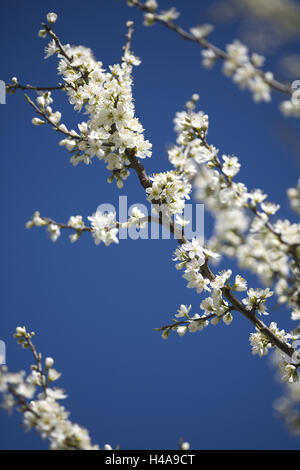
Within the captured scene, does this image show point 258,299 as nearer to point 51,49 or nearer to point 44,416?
point 44,416

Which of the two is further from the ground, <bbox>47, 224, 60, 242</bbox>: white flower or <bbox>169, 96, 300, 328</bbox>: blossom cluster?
<bbox>47, 224, 60, 242</bbox>: white flower

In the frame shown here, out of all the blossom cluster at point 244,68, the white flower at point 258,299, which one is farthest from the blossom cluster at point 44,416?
the blossom cluster at point 244,68

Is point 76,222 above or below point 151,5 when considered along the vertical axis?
below

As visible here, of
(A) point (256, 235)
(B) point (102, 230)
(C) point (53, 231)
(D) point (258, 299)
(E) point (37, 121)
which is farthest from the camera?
(E) point (37, 121)

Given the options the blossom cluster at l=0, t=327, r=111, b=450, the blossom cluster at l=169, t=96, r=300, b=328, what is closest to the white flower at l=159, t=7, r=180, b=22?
the blossom cluster at l=169, t=96, r=300, b=328

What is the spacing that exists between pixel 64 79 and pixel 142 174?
1.04m

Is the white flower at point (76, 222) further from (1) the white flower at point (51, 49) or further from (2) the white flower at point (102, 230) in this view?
(1) the white flower at point (51, 49)

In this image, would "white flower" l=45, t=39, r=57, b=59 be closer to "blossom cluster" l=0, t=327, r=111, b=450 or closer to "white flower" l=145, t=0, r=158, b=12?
"white flower" l=145, t=0, r=158, b=12

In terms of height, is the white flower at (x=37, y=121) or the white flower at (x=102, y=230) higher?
the white flower at (x=37, y=121)

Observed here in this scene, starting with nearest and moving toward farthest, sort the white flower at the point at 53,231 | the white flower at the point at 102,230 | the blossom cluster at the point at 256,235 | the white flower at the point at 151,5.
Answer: the blossom cluster at the point at 256,235 → the white flower at the point at 151,5 → the white flower at the point at 53,231 → the white flower at the point at 102,230

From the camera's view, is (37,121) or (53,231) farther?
(37,121)

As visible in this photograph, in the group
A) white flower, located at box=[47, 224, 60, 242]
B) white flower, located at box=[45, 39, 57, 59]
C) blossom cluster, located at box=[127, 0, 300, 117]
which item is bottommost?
white flower, located at box=[47, 224, 60, 242]

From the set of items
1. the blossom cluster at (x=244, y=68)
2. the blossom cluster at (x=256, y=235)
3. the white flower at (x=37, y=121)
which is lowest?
the blossom cluster at (x=256, y=235)

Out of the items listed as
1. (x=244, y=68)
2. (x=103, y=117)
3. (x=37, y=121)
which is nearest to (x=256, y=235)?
(x=244, y=68)
